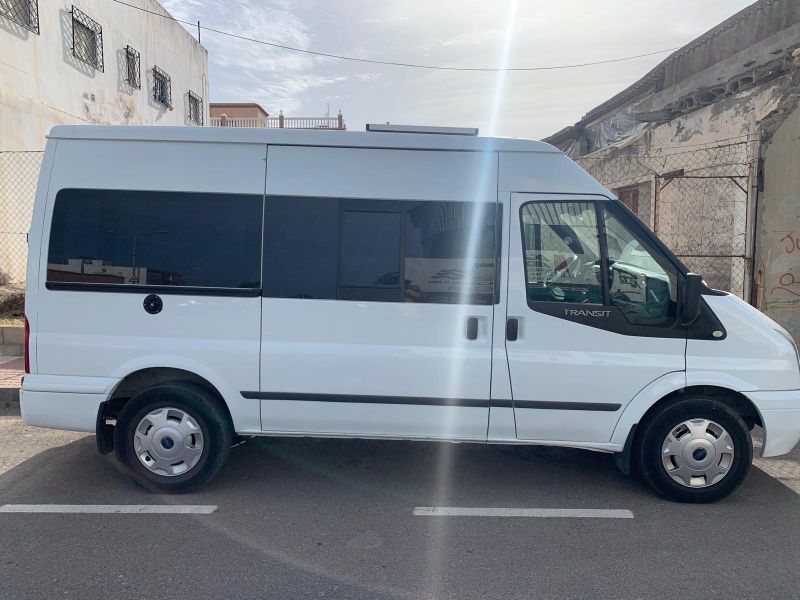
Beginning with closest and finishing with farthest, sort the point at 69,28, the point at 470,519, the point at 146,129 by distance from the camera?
the point at 470,519 < the point at 146,129 < the point at 69,28

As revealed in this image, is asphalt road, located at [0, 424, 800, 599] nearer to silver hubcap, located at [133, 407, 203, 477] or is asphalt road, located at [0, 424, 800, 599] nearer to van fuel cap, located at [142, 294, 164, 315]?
silver hubcap, located at [133, 407, 203, 477]

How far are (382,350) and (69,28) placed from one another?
37.1 ft

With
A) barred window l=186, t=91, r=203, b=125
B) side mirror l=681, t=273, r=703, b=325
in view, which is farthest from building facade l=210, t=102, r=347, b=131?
side mirror l=681, t=273, r=703, b=325

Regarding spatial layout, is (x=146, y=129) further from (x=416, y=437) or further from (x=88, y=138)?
(x=416, y=437)

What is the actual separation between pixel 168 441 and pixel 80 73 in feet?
35.6

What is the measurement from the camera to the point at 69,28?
1135cm

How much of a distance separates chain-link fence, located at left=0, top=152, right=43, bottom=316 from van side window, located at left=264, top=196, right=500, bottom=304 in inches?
300

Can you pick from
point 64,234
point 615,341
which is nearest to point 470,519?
point 615,341

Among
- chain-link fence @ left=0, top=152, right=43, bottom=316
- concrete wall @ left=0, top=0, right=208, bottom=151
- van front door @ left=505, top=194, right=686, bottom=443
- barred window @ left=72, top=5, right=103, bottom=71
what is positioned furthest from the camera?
barred window @ left=72, top=5, right=103, bottom=71

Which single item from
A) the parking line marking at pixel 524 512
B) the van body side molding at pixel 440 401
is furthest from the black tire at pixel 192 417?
the parking line marking at pixel 524 512

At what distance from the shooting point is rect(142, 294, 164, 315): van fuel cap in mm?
3889

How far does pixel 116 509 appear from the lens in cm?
375

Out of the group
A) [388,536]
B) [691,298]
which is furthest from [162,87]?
[691,298]

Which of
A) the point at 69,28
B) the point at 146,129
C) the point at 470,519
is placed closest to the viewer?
the point at 470,519
